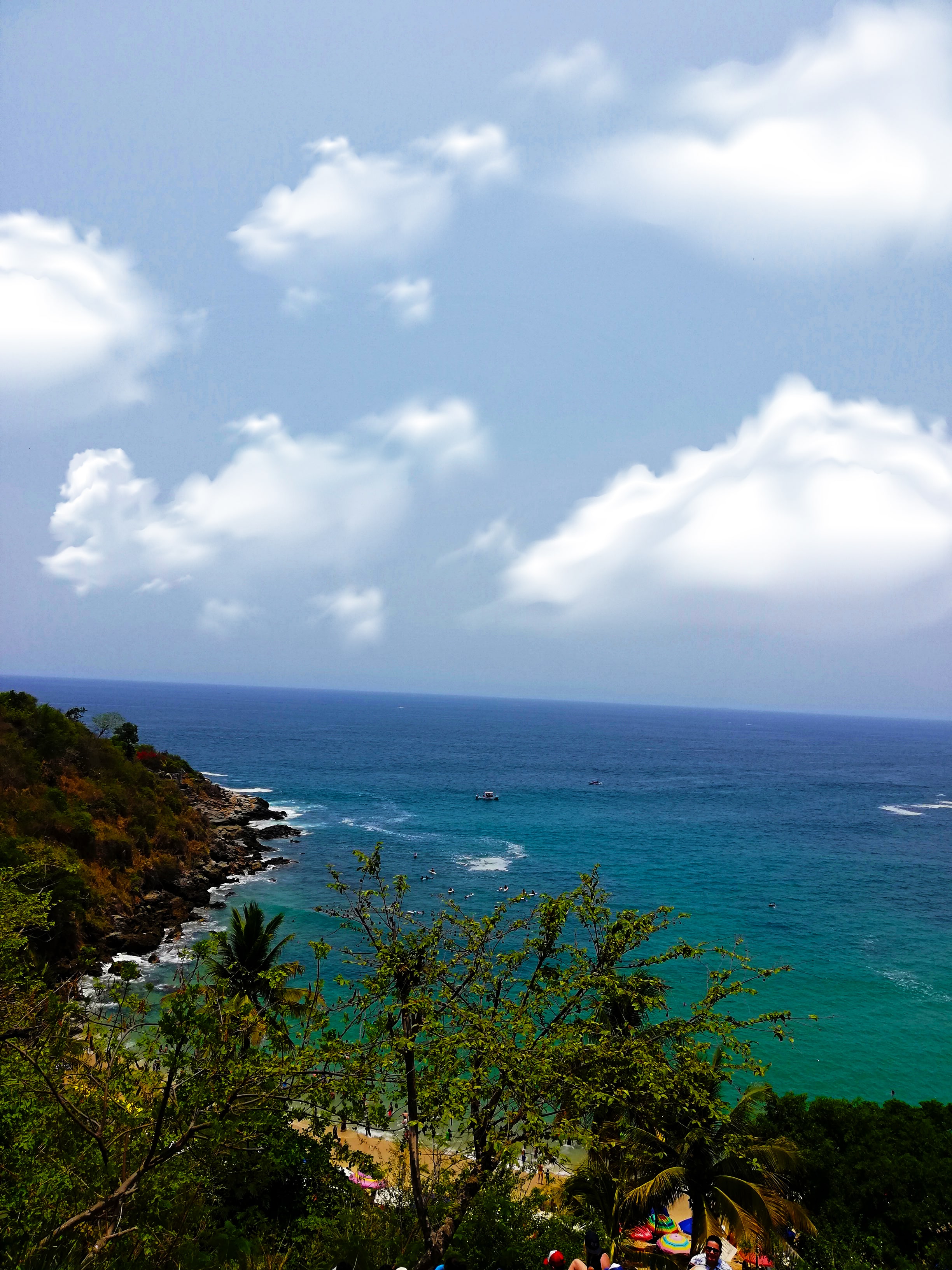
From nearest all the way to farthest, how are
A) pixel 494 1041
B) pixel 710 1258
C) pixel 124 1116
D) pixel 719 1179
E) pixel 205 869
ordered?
1. pixel 124 1116
2. pixel 494 1041
3. pixel 710 1258
4. pixel 719 1179
5. pixel 205 869

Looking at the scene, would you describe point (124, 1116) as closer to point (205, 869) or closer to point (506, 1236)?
point (506, 1236)

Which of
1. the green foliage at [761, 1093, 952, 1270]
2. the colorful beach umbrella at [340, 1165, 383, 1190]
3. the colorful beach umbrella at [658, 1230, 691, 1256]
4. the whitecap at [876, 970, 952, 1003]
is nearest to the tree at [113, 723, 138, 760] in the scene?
the colorful beach umbrella at [340, 1165, 383, 1190]

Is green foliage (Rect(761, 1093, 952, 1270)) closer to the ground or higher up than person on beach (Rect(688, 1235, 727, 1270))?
closer to the ground

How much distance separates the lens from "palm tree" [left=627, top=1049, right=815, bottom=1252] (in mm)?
17938

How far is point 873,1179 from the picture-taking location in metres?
18.6

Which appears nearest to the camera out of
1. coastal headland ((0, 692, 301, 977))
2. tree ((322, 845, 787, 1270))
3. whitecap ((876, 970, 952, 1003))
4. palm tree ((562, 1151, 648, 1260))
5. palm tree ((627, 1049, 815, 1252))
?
tree ((322, 845, 787, 1270))

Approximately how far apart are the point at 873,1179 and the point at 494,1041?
49.6 feet

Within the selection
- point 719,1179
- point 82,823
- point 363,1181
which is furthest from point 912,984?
point 82,823

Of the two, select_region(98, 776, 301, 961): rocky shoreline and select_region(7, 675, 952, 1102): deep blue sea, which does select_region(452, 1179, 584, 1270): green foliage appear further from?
select_region(98, 776, 301, 961): rocky shoreline

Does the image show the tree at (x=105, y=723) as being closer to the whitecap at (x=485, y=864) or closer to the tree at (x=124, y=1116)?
the whitecap at (x=485, y=864)

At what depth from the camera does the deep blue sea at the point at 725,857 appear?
4072 cm

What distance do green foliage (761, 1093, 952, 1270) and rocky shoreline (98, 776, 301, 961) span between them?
36.3 m

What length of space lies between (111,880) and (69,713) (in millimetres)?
24317

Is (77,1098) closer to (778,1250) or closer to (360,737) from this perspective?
(778,1250)
